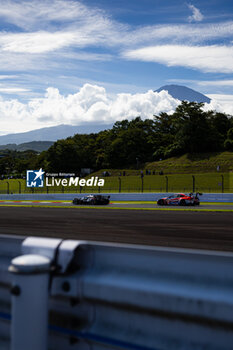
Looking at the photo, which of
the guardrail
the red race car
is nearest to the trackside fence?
the red race car

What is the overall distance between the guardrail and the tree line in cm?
9555

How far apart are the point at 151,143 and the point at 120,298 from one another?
10848cm

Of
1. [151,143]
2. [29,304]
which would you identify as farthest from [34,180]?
[29,304]

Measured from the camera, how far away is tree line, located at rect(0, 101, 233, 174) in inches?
3944

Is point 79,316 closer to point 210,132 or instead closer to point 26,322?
point 26,322

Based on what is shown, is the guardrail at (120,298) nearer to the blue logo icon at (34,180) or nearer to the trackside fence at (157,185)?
the trackside fence at (157,185)

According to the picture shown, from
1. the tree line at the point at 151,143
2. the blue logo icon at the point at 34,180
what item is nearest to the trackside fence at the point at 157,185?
the blue logo icon at the point at 34,180

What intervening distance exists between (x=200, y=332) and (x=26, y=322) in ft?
3.66

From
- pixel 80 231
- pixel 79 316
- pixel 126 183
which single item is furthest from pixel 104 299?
pixel 126 183

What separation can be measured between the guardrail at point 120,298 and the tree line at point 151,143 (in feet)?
313

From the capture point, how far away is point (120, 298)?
2461mm

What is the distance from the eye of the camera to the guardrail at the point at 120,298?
228 centimetres

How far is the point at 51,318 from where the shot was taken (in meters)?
2.79

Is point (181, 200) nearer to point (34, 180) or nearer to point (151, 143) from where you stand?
point (34, 180)
